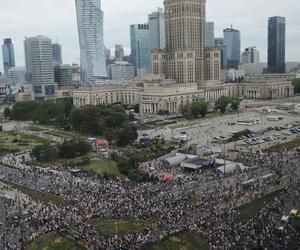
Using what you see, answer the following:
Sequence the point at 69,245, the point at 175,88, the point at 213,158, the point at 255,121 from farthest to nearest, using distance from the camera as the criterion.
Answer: the point at 175,88 < the point at 255,121 < the point at 213,158 < the point at 69,245

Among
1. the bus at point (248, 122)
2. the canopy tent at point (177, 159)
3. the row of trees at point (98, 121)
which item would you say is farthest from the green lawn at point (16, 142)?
the bus at point (248, 122)

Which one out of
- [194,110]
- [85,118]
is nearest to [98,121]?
[85,118]

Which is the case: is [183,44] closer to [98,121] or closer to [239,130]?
[239,130]

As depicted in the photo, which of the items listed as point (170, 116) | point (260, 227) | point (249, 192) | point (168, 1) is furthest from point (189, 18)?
point (260, 227)

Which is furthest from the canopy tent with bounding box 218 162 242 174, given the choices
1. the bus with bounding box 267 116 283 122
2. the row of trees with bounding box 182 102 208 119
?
the row of trees with bounding box 182 102 208 119

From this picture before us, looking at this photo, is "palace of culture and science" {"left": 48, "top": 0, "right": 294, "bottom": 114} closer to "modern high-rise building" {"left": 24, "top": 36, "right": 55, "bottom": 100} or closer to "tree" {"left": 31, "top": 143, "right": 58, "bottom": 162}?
"tree" {"left": 31, "top": 143, "right": 58, "bottom": 162}

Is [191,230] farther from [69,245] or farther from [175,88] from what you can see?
[175,88]
